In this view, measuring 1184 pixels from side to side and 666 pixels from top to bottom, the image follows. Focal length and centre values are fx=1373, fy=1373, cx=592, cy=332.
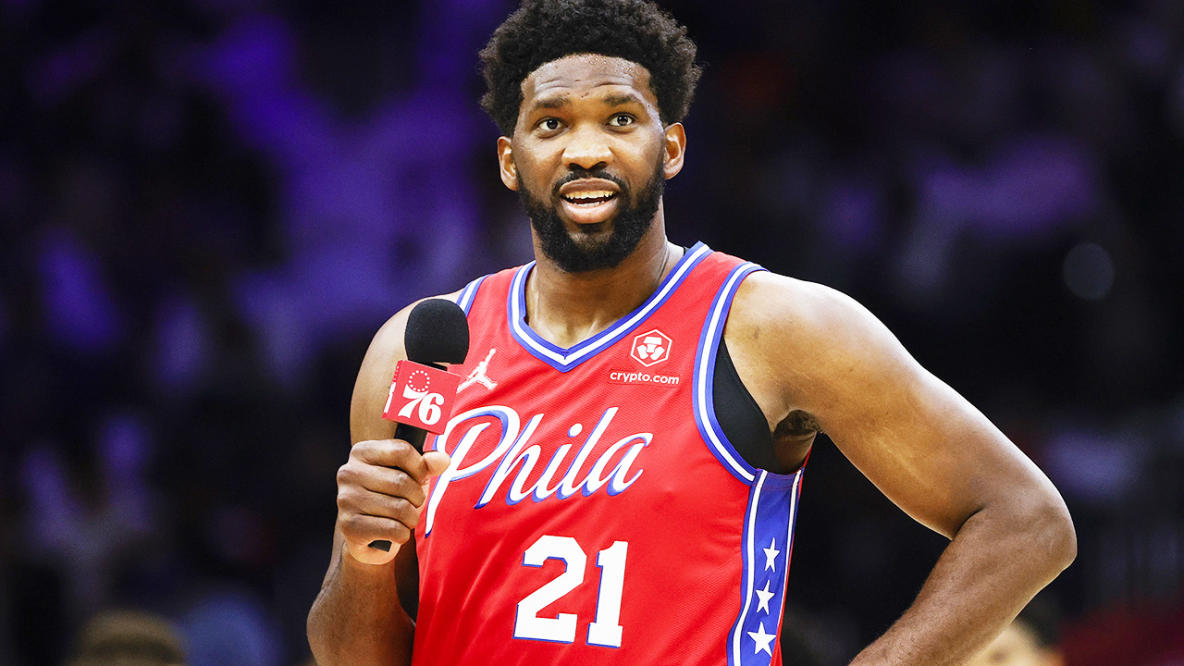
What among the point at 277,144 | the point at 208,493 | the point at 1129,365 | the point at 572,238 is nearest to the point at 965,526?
the point at 572,238

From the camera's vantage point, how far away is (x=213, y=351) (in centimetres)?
720

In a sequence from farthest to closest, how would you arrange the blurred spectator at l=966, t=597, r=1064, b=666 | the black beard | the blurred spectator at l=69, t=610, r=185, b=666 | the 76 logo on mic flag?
1. the blurred spectator at l=966, t=597, r=1064, b=666
2. the blurred spectator at l=69, t=610, r=185, b=666
3. the black beard
4. the 76 logo on mic flag

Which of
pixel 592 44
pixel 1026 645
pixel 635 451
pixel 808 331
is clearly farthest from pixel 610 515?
pixel 1026 645

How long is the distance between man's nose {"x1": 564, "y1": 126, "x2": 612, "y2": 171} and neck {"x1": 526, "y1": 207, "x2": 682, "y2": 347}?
0.22m

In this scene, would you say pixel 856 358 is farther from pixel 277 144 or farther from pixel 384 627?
pixel 277 144

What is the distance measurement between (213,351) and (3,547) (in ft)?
4.59

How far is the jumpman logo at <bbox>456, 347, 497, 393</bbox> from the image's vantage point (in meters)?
3.07

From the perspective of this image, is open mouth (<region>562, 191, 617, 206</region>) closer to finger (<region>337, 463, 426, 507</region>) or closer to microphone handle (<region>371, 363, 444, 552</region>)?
microphone handle (<region>371, 363, 444, 552</region>)

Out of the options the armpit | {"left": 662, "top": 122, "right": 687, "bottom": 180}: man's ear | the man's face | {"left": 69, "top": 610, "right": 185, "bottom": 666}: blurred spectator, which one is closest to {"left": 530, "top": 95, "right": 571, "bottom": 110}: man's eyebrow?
the man's face

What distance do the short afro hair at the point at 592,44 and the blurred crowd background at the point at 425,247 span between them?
336 cm

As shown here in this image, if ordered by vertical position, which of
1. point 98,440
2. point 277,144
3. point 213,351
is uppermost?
point 277,144

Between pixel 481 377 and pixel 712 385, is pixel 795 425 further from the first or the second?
pixel 481 377

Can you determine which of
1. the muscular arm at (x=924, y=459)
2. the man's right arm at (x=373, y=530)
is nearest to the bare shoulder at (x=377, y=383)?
the man's right arm at (x=373, y=530)

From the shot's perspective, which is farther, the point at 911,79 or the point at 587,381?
the point at 911,79
